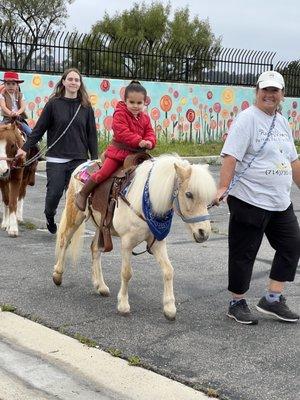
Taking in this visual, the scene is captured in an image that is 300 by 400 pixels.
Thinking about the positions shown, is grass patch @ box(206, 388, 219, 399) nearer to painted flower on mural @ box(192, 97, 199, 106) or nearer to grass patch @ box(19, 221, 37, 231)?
grass patch @ box(19, 221, 37, 231)

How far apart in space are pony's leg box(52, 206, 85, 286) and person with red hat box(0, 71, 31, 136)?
348cm

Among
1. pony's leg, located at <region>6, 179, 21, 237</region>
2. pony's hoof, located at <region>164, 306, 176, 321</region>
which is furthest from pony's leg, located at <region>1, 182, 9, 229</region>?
pony's hoof, located at <region>164, 306, 176, 321</region>

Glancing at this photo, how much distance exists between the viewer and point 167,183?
466 centimetres

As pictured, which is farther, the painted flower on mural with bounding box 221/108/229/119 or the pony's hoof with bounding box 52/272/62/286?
the painted flower on mural with bounding box 221/108/229/119

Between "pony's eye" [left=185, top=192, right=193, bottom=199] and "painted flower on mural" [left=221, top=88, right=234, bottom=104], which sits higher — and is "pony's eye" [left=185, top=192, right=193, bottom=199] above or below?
above

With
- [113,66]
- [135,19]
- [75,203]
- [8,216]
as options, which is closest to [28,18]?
[135,19]

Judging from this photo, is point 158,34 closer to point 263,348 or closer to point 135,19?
point 135,19

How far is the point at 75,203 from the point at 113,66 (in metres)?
12.3

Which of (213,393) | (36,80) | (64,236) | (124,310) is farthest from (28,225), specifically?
(36,80)

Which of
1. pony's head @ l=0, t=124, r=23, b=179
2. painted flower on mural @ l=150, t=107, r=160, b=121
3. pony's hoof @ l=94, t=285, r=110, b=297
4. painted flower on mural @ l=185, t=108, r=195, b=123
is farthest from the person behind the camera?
painted flower on mural @ l=185, t=108, r=195, b=123

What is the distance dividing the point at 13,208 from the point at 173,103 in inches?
433

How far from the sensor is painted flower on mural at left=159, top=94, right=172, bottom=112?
18250 mm

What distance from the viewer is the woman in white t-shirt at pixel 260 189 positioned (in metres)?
4.79

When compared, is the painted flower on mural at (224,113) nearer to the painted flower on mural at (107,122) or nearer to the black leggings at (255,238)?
the painted flower on mural at (107,122)
